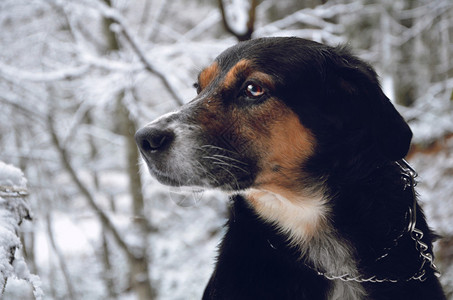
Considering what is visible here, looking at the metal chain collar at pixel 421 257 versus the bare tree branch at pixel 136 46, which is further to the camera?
the bare tree branch at pixel 136 46

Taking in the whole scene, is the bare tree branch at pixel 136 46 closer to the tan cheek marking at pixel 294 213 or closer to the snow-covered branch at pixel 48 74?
the snow-covered branch at pixel 48 74

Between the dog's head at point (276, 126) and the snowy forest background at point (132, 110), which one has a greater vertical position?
the dog's head at point (276, 126)

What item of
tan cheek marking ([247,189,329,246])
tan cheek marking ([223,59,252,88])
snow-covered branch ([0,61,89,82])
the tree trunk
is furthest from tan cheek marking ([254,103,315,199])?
the tree trunk

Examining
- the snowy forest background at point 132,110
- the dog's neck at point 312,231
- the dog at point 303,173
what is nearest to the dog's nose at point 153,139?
the dog at point 303,173

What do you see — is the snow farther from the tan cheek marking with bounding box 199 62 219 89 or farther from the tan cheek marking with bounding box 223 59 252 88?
the tan cheek marking with bounding box 199 62 219 89

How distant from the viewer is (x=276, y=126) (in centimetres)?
234

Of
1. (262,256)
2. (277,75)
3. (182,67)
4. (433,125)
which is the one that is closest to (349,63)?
→ (277,75)

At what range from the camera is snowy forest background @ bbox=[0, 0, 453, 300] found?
5.38 metres

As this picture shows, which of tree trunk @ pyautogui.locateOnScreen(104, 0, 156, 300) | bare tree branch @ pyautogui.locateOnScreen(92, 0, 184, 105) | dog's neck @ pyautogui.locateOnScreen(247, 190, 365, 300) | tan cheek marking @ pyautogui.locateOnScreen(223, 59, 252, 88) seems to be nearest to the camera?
dog's neck @ pyautogui.locateOnScreen(247, 190, 365, 300)

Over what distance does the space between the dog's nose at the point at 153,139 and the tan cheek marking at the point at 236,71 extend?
0.48 metres

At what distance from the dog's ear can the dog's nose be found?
1.01m

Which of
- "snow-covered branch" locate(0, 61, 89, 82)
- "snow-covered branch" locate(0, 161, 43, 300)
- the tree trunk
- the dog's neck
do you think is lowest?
the tree trunk

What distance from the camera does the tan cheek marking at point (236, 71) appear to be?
2.37 m

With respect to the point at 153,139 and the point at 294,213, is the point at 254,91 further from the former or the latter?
the point at 294,213
